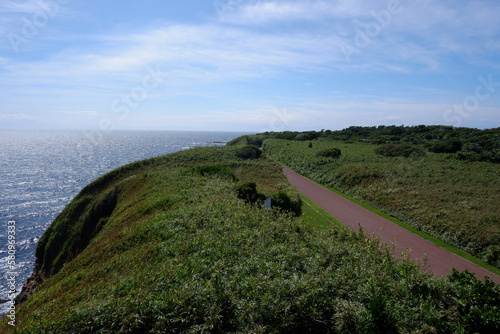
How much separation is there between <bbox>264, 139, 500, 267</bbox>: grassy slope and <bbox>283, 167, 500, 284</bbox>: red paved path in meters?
1.25

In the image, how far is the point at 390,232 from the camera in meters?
15.2

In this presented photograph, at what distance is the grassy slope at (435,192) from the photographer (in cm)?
1377

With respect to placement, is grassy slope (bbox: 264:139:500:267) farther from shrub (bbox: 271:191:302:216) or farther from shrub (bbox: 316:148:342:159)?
shrub (bbox: 271:191:302:216)

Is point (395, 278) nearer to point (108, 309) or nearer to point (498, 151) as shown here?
point (108, 309)

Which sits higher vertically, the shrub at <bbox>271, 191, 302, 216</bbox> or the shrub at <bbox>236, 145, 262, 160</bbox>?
Result: the shrub at <bbox>236, 145, 262, 160</bbox>

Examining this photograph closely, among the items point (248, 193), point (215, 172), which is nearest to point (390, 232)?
point (248, 193)

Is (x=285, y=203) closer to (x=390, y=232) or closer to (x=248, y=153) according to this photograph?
(x=390, y=232)

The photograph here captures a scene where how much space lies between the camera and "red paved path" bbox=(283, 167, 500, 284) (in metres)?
11.6

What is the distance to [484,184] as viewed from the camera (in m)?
19.1

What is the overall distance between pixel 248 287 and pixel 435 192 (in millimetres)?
19090

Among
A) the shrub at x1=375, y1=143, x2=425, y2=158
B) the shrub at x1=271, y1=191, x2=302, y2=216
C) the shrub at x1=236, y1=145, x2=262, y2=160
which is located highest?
the shrub at x1=375, y1=143, x2=425, y2=158

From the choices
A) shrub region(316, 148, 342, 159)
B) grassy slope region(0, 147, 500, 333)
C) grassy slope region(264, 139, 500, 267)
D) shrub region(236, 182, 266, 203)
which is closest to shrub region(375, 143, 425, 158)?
grassy slope region(264, 139, 500, 267)

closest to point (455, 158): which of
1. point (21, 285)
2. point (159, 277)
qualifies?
point (159, 277)

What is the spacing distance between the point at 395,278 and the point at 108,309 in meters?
7.97
